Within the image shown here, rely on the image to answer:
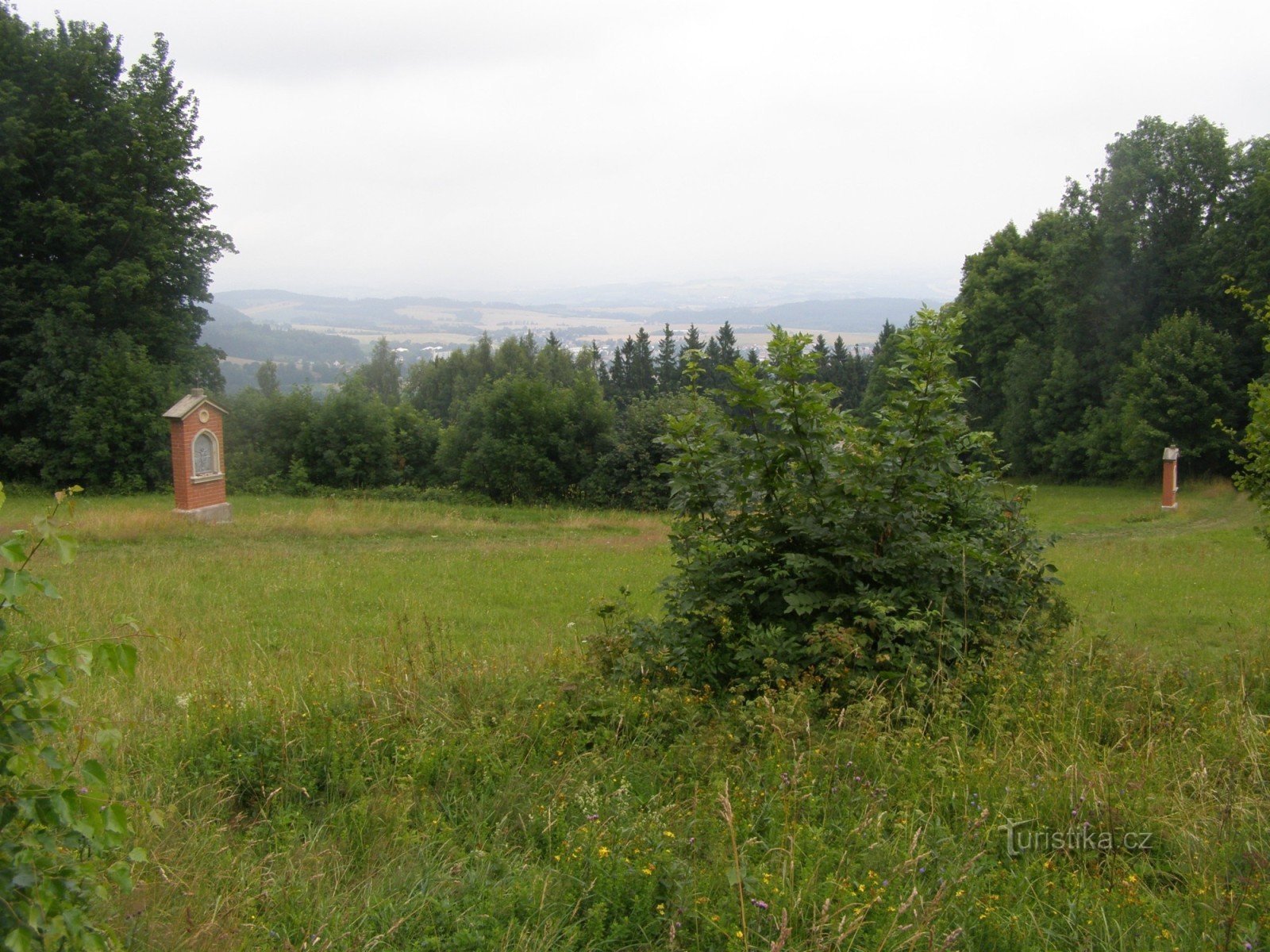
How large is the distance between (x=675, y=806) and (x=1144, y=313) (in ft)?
151

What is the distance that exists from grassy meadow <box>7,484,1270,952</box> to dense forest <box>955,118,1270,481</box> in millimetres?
36029

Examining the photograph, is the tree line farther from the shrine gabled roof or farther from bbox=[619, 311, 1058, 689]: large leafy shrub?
bbox=[619, 311, 1058, 689]: large leafy shrub

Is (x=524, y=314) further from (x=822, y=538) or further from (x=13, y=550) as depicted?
(x=13, y=550)

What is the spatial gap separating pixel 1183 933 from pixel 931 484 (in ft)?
9.51

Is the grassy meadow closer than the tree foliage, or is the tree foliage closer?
the grassy meadow

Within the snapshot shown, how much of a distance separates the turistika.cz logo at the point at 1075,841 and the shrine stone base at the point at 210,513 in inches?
765

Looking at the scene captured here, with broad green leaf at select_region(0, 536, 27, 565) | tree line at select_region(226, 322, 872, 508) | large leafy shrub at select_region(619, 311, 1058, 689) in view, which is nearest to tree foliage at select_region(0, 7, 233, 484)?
tree line at select_region(226, 322, 872, 508)

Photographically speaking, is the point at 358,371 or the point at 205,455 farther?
the point at 358,371

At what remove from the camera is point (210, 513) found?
70.1 ft

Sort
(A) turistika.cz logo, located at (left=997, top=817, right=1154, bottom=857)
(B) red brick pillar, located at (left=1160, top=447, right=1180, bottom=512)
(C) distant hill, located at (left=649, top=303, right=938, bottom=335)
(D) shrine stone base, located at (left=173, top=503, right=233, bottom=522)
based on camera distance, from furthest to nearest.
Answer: (C) distant hill, located at (left=649, top=303, right=938, bottom=335), (B) red brick pillar, located at (left=1160, top=447, right=1180, bottom=512), (D) shrine stone base, located at (left=173, top=503, right=233, bottom=522), (A) turistika.cz logo, located at (left=997, top=817, right=1154, bottom=857)

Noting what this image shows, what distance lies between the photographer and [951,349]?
5508mm

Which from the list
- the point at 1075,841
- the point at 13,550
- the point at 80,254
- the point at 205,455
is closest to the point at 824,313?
the point at 80,254

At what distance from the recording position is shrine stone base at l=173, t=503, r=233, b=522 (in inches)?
802

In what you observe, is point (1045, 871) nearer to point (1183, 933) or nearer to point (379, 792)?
point (1183, 933)
